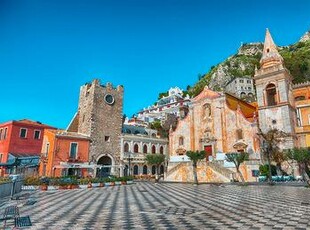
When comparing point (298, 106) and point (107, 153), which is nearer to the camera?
point (298, 106)

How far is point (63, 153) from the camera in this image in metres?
36.2

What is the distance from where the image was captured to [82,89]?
45438mm

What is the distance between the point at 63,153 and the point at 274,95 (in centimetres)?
3304

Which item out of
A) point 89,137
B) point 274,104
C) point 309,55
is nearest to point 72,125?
point 89,137

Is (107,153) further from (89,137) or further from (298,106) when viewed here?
(298,106)

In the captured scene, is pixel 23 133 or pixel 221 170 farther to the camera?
pixel 23 133

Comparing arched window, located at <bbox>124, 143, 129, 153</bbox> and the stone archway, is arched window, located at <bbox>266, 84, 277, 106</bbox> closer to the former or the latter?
arched window, located at <bbox>124, 143, 129, 153</bbox>

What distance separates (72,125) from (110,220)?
37.0m

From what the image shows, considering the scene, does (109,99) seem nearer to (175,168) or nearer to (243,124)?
(175,168)

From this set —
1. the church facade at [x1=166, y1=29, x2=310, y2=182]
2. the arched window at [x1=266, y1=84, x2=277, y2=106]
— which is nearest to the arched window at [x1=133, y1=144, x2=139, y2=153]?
the church facade at [x1=166, y1=29, x2=310, y2=182]

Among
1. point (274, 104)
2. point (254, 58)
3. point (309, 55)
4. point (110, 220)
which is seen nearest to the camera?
point (110, 220)

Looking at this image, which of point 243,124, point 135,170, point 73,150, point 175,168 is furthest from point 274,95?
point 73,150

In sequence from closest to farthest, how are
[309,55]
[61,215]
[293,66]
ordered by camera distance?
[61,215] → [293,66] → [309,55]

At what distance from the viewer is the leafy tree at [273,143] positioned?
3123 centimetres
